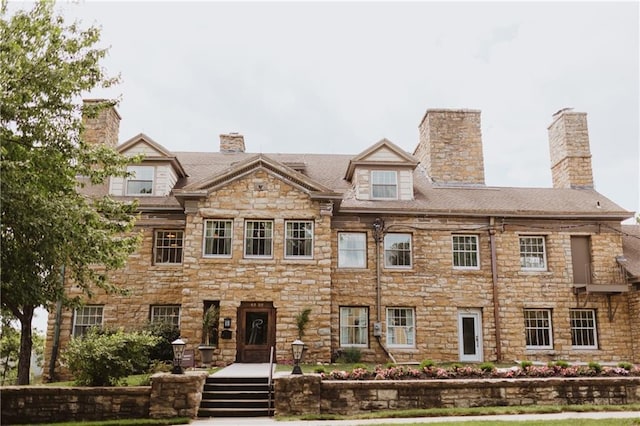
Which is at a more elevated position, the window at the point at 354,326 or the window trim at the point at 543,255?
the window trim at the point at 543,255

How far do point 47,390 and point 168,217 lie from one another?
8.89 m

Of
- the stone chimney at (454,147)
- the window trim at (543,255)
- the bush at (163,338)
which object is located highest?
the stone chimney at (454,147)

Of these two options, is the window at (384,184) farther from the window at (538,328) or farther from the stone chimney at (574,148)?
the stone chimney at (574,148)

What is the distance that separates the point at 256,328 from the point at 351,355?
323 cm

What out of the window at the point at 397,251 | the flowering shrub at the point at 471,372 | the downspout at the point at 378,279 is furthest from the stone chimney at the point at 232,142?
the flowering shrub at the point at 471,372

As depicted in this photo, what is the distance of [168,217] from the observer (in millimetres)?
19594

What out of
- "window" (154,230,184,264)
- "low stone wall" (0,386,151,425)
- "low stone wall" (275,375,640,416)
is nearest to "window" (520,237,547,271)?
"low stone wall" (275,375,640,416)

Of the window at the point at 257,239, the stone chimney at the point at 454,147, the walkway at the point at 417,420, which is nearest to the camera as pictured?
the walkway at the point at 417,420

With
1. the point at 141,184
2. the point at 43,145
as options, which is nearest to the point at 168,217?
the point at 141,184

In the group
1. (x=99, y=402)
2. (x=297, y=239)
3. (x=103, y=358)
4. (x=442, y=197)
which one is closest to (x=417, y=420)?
(x=99, y=402)

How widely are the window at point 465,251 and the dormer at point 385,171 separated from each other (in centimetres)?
233

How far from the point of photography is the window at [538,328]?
1961 centimetres

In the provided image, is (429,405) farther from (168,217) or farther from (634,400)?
(168,217)

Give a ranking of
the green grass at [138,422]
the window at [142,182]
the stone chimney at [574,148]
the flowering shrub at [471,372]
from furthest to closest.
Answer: the stone chimney at [574,148] < the window at [142,182] < the flowering shrub at [471,372] < the green grass at [138,422]
